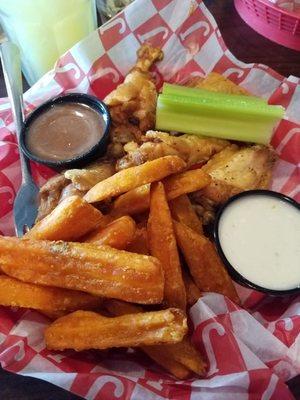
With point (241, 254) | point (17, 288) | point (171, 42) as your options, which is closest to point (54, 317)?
point (17, 288)

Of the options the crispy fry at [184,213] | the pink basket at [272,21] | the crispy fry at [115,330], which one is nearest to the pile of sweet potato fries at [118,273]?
the crispy fry at [115,330]

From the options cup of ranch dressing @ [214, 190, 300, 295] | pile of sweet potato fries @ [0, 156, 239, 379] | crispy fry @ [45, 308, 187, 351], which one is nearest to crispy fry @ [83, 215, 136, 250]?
pile of sweet potato fries @ [0, 156, 239, 379]

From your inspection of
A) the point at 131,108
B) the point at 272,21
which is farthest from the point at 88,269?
the point at 272,21

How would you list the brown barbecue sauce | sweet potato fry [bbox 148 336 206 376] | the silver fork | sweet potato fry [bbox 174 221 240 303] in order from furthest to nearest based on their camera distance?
the brown barbecue sauce < the silver fork < sweet potato fry [bbox 174 221 240 303] < sweet potato fry [bbox 148 336 206 376]

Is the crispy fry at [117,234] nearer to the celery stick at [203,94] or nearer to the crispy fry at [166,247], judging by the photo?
the crispy fry at [166,247]

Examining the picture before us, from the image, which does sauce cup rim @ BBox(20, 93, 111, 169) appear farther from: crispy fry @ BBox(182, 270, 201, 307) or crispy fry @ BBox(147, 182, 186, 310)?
crispy fry @ BBox(182, 270, 201, 307)

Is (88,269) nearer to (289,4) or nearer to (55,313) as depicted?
(55,313)
